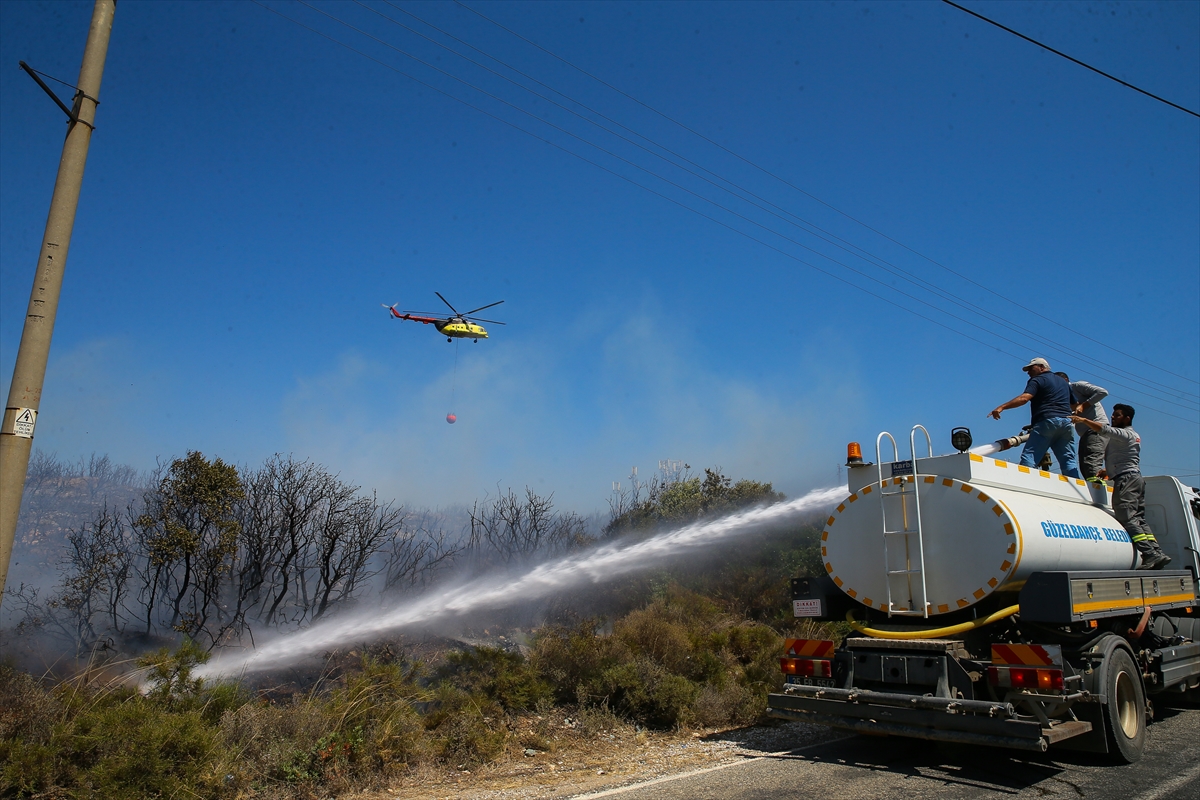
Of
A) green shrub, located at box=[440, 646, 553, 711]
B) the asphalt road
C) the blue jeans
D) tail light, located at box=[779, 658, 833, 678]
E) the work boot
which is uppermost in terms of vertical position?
the blue jeans

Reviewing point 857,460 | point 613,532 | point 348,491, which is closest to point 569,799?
point 857,460

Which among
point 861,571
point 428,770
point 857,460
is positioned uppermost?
point 857,460

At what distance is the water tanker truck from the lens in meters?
6.49

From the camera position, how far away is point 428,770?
7281 mm

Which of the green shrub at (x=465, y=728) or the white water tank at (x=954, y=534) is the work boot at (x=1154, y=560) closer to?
the white water tank at (x=954, y=534)

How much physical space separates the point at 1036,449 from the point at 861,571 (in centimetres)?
357

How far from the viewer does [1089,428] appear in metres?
9.70

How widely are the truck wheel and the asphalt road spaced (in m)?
0.18

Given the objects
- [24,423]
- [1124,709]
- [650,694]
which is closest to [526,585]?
[650,694]

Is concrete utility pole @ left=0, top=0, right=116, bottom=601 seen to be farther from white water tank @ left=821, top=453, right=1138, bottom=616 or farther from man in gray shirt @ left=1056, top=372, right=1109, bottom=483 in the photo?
man in gray shirt @ left=1056, top=372, right=1109, bottom=483

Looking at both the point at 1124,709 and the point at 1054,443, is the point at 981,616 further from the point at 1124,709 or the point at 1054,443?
the point at 1054,443

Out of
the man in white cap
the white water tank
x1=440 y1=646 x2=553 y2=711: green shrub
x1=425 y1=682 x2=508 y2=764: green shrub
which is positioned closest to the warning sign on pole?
x1=425 y1=682 x2=508 y2=764: green shrub

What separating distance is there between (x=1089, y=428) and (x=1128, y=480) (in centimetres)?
84

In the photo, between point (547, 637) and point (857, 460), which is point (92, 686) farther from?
point (857, 460)
